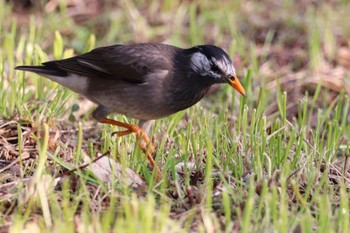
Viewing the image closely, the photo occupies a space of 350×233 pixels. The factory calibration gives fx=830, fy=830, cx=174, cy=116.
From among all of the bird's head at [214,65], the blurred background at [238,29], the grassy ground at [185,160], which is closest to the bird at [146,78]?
the bird's head at [214,65]

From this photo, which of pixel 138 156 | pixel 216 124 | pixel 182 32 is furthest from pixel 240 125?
pixel 182 32

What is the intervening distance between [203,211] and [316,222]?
24.3 inches

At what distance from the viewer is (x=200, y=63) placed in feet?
19.5

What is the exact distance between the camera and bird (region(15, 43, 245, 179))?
584 cm

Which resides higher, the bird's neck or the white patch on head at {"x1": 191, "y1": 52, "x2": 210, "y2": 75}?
the white patch on head at {"x1": 191, "y1": 52, "x2": 210, "y2": 75}

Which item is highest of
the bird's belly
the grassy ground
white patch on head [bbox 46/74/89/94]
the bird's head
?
the bird's head

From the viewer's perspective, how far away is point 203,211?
4395 millimetres

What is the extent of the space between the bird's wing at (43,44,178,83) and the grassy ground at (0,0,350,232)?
29 cm

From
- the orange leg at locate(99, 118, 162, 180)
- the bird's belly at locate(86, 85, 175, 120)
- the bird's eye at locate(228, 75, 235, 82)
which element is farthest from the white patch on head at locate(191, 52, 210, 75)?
the orange leg at locate(99, 118, 162, 180)

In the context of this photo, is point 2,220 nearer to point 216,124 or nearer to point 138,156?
point 138,156

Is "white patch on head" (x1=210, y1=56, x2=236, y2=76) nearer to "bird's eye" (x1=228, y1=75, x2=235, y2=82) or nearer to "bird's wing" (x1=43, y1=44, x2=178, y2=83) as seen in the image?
"bird's eye" (x1=228, y1=75, x2=235, y2=82)

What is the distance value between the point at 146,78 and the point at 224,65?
56cm

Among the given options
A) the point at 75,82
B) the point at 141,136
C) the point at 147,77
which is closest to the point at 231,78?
the point at 147,77

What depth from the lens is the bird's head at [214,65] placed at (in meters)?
5.89
